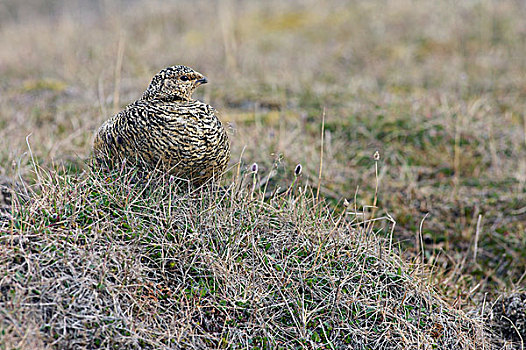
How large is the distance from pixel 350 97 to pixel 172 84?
3.44m

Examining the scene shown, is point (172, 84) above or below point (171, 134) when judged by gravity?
above

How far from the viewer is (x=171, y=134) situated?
103 inches

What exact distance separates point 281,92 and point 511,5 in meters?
5.33

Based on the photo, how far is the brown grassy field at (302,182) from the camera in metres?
2.33

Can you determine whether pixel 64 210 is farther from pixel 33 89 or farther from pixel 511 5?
pixel 511 5

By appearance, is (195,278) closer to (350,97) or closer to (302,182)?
(302,182)

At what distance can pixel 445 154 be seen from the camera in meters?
4.63

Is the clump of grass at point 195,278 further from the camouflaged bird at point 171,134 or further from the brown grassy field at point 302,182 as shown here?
the camouflaged bird at point 171,134

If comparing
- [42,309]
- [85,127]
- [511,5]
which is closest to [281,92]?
[85,127]

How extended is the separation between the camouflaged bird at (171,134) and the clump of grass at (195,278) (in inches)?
4.6

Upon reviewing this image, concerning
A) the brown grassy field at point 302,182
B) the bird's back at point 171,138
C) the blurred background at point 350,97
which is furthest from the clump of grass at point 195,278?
the blurred background at point 350,97

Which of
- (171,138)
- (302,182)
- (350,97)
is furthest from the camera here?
(350,97)

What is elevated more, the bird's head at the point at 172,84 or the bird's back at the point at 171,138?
the bird's head at the point at 172,84

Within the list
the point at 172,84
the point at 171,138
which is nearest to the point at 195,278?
the point at 171,138
